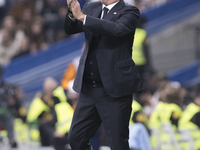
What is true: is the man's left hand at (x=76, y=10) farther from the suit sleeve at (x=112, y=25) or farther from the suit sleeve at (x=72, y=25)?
the suit sleeve at (x=72, y=25)

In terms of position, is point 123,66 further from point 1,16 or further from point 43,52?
point 1,16

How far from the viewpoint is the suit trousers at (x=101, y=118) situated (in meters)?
3.37

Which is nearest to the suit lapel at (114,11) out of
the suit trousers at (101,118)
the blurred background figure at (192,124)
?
the suit trousers at (101,118)

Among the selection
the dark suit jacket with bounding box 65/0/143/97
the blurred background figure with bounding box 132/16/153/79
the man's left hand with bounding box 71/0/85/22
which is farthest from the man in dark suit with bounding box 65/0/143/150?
the blurred background figure with bounding box 132/16/153/79

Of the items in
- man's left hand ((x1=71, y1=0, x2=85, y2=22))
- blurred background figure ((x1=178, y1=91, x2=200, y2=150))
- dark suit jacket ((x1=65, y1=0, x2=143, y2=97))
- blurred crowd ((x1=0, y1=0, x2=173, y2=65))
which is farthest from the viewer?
blurred crowd ((x1=0, y1=0, x2=173, y2=65))

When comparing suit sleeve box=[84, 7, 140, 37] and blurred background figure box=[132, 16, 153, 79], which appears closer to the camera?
suit sleeve box=[84, 7, 140, 37]

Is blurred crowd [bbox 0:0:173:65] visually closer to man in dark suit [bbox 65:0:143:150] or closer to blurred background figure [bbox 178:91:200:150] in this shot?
blurred background figure [bbox 178:91:200:150]

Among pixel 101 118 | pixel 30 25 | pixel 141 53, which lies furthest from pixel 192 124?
pixel 30 25

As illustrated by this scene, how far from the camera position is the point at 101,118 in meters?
3.44

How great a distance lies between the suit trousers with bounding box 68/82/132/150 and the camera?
337 centimetres

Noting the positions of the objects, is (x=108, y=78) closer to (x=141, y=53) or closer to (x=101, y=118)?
(x=101, y=118)

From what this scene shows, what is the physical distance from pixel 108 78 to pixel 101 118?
32 cm

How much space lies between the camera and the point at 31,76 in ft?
29.2

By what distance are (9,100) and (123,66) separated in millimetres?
4469
